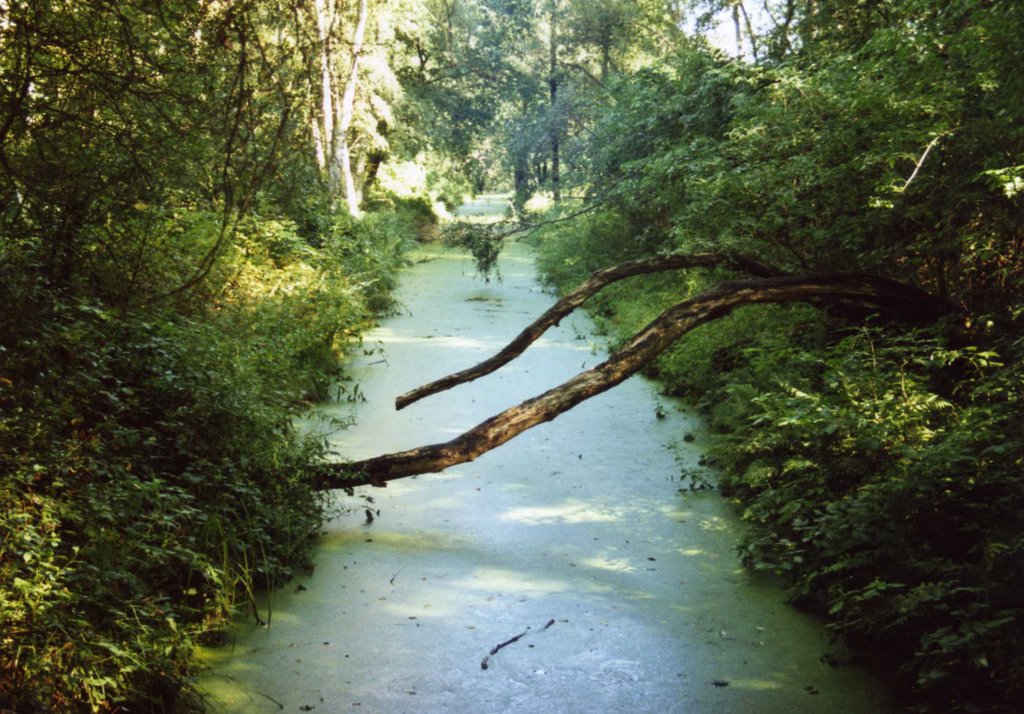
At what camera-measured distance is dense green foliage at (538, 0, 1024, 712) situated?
8.47 ft

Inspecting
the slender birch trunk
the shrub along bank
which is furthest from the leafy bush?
the slender birch trunk

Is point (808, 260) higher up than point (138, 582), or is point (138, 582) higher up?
point (808, 260)

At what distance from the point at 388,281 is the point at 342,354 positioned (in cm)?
324

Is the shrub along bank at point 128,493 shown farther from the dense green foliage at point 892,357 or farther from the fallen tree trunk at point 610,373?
the dense green foliage at point 892,357

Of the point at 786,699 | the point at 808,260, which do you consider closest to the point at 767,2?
the point at 808,260

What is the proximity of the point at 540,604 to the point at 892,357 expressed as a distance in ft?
6.24

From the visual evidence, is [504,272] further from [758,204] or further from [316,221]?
[758,204]

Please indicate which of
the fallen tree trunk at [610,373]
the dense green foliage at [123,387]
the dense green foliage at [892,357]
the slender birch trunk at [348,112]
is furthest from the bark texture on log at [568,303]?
the slender birch trunk at [348,112]

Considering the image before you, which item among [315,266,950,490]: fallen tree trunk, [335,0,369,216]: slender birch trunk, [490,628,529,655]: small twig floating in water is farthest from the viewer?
[335,0,369,216]: slender birch trunk

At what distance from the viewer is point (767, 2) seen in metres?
9.55

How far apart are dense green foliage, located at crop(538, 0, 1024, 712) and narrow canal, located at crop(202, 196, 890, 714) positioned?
0.78ft

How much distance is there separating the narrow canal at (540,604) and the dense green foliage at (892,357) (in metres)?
0.24

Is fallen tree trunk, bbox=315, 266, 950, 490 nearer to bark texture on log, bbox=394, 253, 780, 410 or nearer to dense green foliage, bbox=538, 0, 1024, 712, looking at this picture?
dense green foliage, bbox=538, 0, 1024, 712

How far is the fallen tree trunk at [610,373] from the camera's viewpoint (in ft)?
11.9
